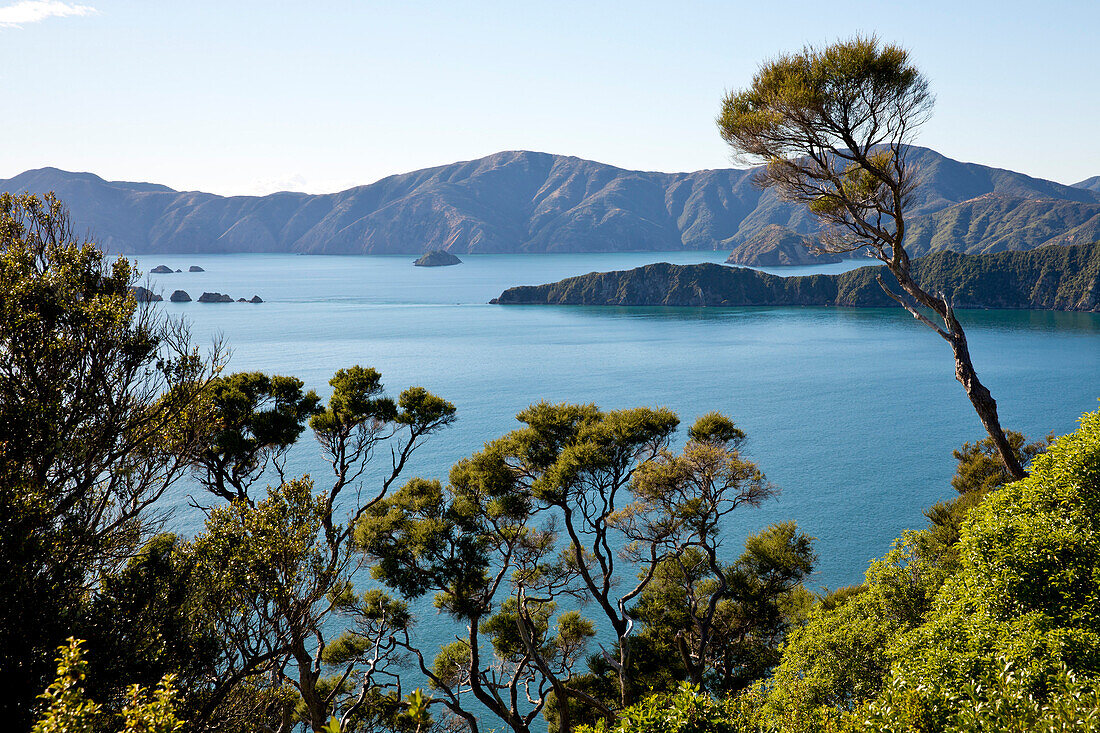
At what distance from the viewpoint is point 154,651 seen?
10625 millimetres

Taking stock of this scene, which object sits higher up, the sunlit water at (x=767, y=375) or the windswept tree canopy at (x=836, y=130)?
the windswept tree canopy at (x=836, y=130)

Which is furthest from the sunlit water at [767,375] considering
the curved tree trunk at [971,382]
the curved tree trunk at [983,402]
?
the curved tree trunk at [971,382]

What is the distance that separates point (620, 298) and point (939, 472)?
447 ft

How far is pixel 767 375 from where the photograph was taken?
89.8m

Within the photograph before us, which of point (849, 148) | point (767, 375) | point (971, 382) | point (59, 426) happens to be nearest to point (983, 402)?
point (971, 382)

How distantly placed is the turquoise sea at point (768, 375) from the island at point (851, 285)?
588 inches

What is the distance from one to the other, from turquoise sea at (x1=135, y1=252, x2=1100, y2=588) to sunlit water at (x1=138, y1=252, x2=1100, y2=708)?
10.5 inches

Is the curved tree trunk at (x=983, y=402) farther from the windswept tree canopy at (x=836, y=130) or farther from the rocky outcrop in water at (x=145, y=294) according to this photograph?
the rocky outcrop in water at (x=145, y=294)

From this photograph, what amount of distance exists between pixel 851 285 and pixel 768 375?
10978 cm

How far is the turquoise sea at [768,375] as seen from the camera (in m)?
49.7

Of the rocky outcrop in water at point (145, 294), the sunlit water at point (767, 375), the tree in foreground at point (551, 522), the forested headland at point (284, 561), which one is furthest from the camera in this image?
the sunlit water at point (767, 375)

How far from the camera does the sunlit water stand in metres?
49.2

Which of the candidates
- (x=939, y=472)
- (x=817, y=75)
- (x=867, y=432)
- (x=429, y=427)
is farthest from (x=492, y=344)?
(x=817, y=75)

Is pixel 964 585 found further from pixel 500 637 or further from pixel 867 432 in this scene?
pixel 867 432
